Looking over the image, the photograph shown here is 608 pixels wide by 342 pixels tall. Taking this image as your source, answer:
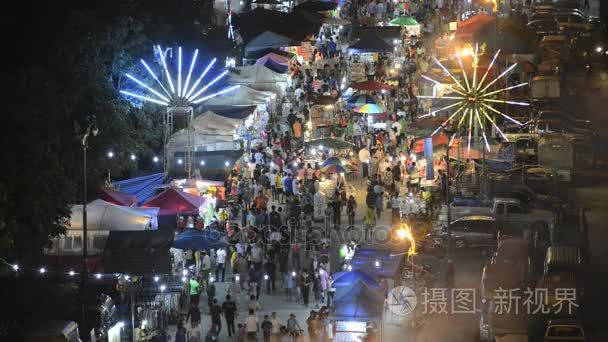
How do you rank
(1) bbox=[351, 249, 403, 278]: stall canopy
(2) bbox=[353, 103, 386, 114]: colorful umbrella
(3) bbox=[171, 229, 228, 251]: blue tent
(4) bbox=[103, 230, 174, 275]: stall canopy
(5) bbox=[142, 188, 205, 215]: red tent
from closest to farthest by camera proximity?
(1) bbox=[351, 249, 403, 278]: stall canopy
(4) bbox=[103, 230, 174, 275]: stall canopy
(3) bbox=[171, 229, 228, 251]: blue tent
(5) bbox=[142, 188, 205, 215]: red tent
(2) bbox=[353, 103, 386, 114]: colorful umbrella

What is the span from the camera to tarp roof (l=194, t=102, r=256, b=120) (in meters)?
40.3

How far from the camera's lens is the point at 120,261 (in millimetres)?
27344

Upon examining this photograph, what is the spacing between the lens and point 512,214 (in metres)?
33.2

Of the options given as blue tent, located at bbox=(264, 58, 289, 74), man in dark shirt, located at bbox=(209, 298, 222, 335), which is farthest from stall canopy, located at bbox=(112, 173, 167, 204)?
blue tent, located at bbox=(264, 58, 289, 74)

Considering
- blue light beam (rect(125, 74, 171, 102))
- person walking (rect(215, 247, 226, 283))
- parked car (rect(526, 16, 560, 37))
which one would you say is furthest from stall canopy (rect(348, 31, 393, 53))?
person walking (rect(215, 247, 226, 283))

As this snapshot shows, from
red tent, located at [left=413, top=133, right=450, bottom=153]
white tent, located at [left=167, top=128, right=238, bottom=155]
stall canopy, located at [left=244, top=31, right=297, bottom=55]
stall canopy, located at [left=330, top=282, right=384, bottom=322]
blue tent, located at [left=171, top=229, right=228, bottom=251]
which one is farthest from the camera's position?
stall canopy, located at [left=244, top=31, right=297, bottom=55]

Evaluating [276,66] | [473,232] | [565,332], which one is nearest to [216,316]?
[565,332]

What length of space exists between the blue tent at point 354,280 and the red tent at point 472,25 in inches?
1099

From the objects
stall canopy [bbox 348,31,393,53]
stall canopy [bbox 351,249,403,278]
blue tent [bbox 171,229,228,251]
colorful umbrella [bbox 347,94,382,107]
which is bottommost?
stall canopy [bbox 351,249,403,278]

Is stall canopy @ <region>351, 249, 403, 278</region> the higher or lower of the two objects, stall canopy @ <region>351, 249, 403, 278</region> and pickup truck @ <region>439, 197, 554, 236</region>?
the lower

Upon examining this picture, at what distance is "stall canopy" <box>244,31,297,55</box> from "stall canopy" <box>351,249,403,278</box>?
23482 mm

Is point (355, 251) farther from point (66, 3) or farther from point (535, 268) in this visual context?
point (66, 3)
